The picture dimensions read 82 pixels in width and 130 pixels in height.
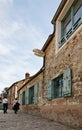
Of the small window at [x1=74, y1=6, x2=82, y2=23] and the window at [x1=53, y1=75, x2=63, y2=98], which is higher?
the small window at [x1=74, y1=6, x2=82, y2=23]

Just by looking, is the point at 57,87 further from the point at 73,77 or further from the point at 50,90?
the point at 73,77

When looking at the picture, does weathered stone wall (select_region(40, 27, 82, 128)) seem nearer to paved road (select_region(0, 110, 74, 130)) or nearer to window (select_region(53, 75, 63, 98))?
window (select_region(53, 75, 63, 98))

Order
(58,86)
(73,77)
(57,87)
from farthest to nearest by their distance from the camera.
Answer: (57,87) → (58,86) → (73,77)

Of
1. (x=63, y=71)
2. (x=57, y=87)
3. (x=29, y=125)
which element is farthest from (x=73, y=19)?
(x=29, y=125)

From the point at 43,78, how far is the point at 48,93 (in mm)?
1982

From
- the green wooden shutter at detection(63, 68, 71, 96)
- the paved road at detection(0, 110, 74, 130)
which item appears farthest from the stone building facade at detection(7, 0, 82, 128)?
the paved road at detection(0, 110, 74, 130)

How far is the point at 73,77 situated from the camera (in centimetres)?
984

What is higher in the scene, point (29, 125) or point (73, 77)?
point (73, 77)

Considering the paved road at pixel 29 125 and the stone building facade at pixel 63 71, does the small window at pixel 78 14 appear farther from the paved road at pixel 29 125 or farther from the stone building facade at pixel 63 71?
the paved road at pixel 29 125

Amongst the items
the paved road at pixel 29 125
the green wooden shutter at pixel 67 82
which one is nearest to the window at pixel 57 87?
the green wooden shutter at pixel 67 82

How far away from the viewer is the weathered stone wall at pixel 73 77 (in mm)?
9203

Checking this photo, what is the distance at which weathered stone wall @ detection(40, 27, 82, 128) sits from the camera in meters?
9.20

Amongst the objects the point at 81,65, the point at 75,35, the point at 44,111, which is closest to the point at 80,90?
the point at 81,65

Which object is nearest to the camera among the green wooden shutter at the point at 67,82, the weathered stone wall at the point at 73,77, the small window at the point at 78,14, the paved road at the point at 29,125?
the paved road at the point at 29,125
